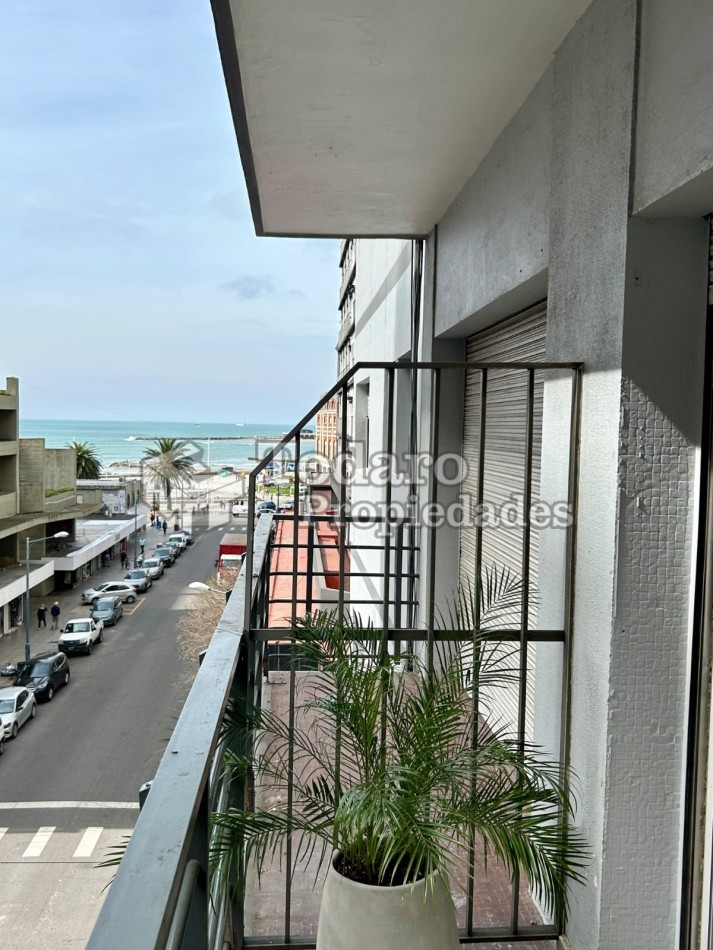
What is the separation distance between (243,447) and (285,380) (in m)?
44.7

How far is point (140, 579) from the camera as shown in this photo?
30.8 m

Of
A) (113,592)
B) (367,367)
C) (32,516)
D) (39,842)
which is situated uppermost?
(367,367)

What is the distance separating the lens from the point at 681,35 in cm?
160

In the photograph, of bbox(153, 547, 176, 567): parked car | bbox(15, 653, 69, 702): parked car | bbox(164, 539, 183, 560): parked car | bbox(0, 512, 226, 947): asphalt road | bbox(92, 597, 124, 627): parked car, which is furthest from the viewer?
bbox(164, 539, 183, 560): parked car

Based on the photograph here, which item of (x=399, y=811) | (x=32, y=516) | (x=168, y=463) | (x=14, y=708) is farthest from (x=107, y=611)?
(x=399, y=811)

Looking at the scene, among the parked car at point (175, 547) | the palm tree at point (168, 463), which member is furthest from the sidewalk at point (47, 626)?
the palm tree at point (168, 463)

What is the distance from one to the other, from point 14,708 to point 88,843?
17.7 ft

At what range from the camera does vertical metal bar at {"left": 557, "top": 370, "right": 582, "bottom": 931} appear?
6.86ft

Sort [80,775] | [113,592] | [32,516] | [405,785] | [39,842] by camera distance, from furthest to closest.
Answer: [113,592]
[32,516]
[80,775]
[39,842]
[405,785]

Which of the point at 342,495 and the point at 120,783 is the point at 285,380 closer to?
the point at 120,783

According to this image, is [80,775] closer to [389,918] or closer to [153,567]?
[389,918]

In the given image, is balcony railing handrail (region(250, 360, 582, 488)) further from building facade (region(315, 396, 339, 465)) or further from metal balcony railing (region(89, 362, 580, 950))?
building facade (region(315, 396, 339, 465))

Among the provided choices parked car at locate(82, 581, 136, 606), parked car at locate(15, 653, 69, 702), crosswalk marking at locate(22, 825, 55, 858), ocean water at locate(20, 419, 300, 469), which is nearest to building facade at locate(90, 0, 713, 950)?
crosswalk marking at locate(22, 825, 55, 858)

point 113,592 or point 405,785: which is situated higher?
point 405,785
